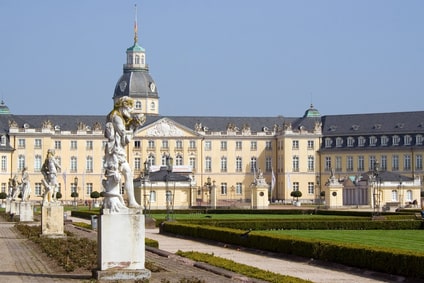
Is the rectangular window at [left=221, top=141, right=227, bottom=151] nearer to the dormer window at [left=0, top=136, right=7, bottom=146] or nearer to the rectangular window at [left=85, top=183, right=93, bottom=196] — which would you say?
the rectangular window at [left=85, top=183, right=93, bottom=196]

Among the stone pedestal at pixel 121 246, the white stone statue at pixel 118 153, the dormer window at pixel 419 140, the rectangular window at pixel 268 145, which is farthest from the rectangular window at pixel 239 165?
the stone pedestal at pixel 121 246

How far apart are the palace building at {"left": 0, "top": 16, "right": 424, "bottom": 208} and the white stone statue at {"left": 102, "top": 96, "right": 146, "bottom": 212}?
86725 mm

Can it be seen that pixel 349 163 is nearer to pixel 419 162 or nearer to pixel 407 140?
pixel 407 140

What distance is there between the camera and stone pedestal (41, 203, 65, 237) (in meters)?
33.0

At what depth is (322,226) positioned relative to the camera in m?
41.8

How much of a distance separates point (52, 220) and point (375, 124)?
81.3m

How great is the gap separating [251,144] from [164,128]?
9.92 m

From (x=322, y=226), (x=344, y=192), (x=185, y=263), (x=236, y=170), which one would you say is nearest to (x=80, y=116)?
(x=236, y=170)

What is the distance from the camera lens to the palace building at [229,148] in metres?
110

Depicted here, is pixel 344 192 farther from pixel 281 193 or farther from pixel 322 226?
pixel 322 226

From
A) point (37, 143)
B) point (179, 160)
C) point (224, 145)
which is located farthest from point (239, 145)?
point (37, 143)

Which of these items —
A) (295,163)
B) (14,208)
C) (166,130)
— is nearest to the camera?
(14,208)

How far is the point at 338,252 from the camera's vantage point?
23953 mm

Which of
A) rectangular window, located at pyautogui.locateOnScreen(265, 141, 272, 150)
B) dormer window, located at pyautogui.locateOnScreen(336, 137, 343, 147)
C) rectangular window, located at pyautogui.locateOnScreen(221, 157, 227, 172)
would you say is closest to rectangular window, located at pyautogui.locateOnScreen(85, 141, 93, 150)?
rectangular window, located at pyautogui.locateOnScreen(221, 157, 227, 172)
